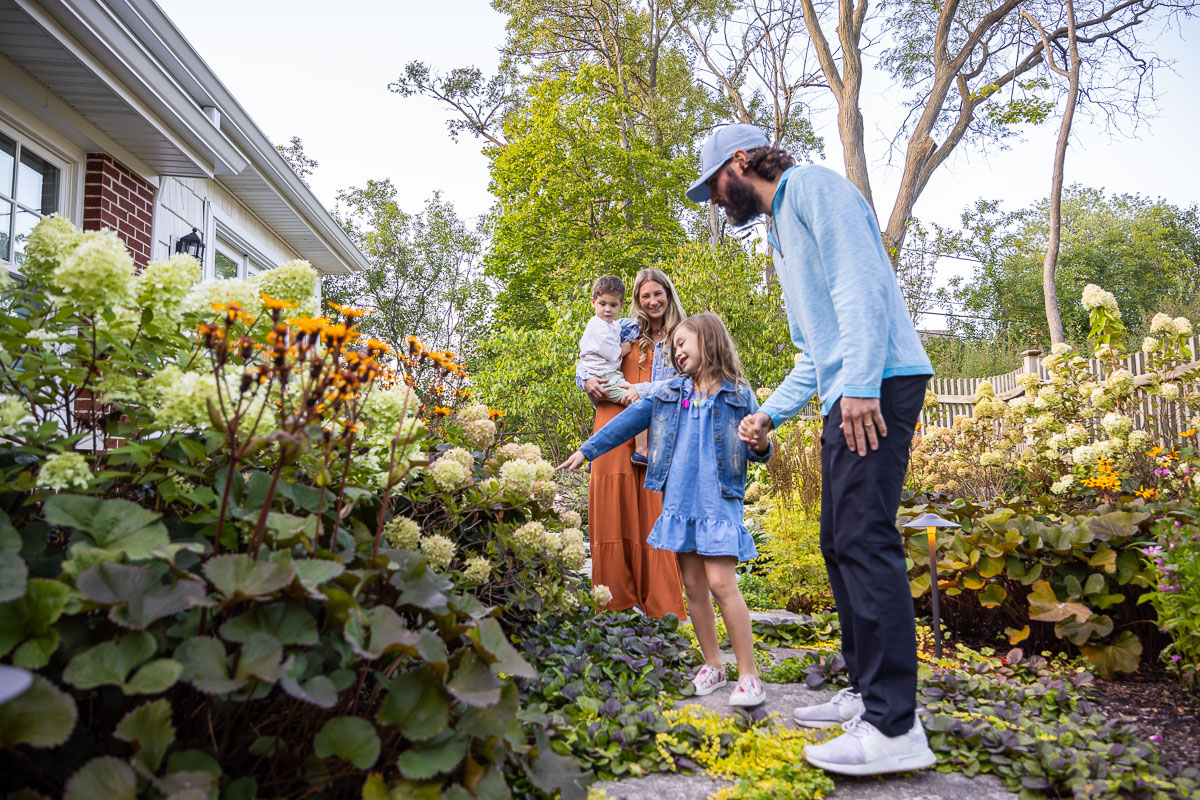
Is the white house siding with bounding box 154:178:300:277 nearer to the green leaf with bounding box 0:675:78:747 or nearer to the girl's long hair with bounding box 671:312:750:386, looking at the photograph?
the girl's long hair with bounding box 671:312:750:386

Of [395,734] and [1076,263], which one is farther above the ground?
[1076,263]

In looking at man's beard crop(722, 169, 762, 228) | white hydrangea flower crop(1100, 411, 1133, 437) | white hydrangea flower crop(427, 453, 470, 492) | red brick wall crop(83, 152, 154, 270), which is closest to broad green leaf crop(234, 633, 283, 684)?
white hydrangea flower crop(427, 453, 470, 492)

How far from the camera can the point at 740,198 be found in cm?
217

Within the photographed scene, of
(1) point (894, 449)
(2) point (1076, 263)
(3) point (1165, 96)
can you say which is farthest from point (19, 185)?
(2) point (1076, 263)

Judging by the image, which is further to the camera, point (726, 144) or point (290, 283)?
point (726, 144)

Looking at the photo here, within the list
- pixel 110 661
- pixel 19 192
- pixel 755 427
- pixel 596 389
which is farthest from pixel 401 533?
pixel 19 192

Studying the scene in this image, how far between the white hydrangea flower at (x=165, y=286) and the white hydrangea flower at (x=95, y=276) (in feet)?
0.10

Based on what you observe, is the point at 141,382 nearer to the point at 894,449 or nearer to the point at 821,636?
the point at 894,449

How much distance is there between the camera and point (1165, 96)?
40.7 ft

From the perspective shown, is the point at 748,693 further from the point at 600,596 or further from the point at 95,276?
the point at 95,276

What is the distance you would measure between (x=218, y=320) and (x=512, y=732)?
951mm

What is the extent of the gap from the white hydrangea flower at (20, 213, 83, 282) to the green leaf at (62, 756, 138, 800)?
1015mm

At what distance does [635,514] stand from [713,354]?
1.12 metres

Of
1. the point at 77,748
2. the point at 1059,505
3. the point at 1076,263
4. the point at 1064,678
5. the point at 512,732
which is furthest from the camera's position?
the point at 1076,263
